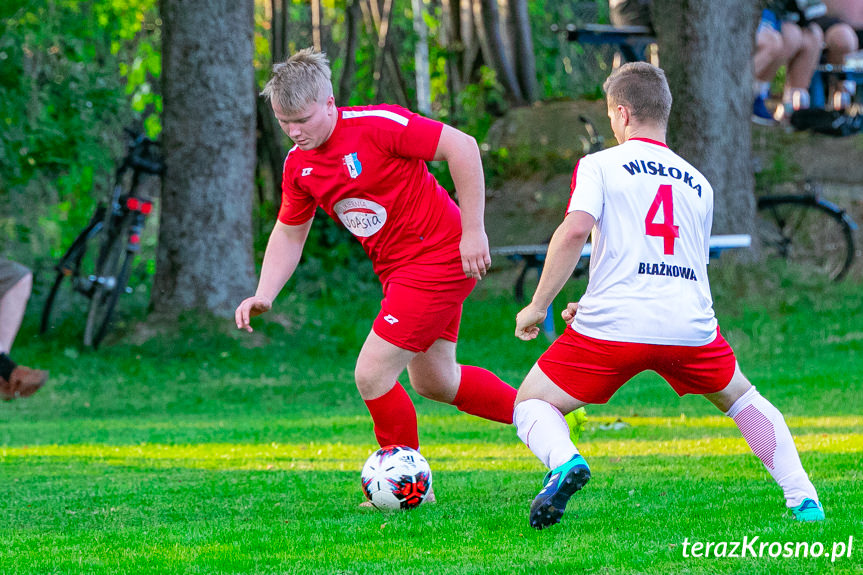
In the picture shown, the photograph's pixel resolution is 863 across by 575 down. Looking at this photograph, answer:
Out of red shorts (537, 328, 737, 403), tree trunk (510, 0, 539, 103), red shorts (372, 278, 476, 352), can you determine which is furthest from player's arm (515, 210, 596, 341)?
tree trunk (510, 0, 539, 103)

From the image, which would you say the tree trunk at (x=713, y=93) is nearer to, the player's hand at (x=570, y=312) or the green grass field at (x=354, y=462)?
the green grass field at (x=354, y=462)

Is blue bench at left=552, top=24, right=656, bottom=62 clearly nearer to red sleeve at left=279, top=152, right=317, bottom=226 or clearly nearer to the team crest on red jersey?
red sleeve at left=279, top=152, right=317, bottom=226

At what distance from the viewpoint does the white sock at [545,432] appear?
4.43 metres

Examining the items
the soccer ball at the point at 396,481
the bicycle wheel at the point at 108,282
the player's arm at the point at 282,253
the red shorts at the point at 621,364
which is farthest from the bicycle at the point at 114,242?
the red shorts at the point at 621,364

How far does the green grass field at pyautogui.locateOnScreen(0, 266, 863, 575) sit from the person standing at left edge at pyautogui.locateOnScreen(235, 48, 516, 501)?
68cm

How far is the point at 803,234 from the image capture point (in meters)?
15.6

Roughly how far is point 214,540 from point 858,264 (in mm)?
12419

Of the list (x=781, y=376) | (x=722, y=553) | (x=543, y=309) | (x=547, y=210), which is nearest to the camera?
(x=722, y=553)

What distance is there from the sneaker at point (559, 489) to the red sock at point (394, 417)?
125 centimetres

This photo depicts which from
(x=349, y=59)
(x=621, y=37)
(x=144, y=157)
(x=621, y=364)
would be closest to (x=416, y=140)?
(x=621, y=364)

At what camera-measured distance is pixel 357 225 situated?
556 centimetres

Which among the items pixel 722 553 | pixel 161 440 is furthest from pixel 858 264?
pixel 722 553

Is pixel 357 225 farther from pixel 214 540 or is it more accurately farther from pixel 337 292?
pixel 337 292

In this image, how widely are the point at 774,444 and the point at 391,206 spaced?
196 centimetres
